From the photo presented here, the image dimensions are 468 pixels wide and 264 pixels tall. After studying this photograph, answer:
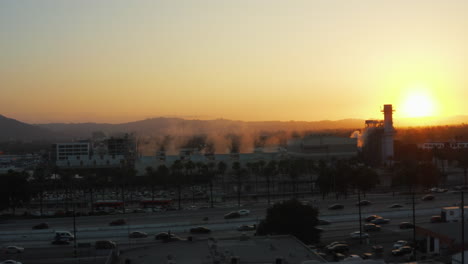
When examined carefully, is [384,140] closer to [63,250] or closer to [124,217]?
[124,217]

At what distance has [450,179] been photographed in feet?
70.2

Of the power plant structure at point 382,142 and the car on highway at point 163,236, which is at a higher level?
the power plant structure at point 382,142

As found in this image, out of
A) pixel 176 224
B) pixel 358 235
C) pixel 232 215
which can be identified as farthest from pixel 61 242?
pixel 358 235

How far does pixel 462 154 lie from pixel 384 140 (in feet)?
13.5

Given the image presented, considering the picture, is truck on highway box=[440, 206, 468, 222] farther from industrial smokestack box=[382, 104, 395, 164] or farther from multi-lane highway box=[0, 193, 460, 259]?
industrial smokestack box=[382, 104, 395, 164]

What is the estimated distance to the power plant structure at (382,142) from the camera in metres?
27.0

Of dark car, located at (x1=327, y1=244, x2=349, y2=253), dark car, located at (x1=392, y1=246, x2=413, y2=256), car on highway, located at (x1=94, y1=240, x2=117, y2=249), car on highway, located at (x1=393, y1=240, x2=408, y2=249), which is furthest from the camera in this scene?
car on highway, located at (x1=94, y1=240, x2=117, y2=249)

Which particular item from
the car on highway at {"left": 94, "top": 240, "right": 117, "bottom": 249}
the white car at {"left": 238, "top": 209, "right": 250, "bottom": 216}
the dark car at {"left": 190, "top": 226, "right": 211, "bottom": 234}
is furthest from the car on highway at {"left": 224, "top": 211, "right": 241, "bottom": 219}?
the car on highway at {"left": 94, "top": 240, "right": 117, "bottom": 249}

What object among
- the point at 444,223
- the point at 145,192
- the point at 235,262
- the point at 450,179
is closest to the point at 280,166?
the point at 145,192

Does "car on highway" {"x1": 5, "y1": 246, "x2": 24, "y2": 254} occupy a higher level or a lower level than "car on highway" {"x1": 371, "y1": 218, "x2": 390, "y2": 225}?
lower

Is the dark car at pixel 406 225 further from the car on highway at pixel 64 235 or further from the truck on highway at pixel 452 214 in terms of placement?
the car on highway at pixel 64 235

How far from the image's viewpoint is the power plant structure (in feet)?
88.5

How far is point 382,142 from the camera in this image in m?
27.3

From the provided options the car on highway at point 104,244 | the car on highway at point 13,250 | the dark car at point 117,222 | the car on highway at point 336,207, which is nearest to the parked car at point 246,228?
the car on highway at point 104,244
